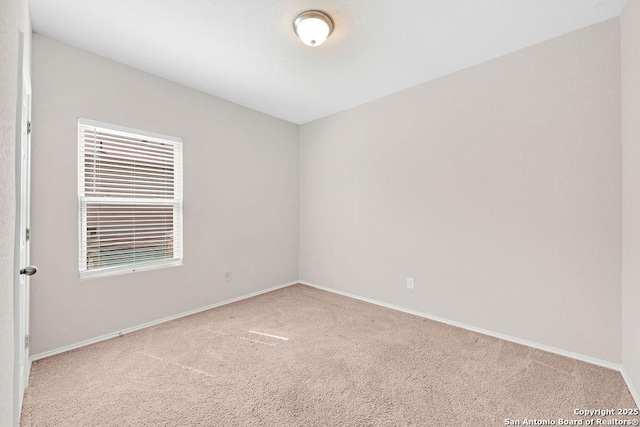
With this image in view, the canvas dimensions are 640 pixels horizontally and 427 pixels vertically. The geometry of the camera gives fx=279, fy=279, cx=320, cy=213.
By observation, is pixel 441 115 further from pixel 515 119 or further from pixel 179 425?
pixel 179 425

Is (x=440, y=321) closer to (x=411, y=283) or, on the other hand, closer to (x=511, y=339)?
(x=411, y=283)

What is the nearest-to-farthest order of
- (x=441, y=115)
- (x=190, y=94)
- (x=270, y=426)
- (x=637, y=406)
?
(x=270, y=426) < (x=637, y=406) < (x=441, y=115) < (x=190, y=94)

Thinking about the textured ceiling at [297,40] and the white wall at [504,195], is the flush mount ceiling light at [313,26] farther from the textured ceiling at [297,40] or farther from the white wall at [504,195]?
the white wall at [504,195]

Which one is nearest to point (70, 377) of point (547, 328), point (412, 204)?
point (412, 204)

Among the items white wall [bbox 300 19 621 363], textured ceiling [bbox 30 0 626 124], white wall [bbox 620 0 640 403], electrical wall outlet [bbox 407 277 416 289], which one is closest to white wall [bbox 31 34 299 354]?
textured ceiling [bbox 30 0 626 124]

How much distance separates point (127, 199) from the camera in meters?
2.74

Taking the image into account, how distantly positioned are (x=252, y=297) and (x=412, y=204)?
94.7 inches

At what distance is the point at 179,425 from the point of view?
1.56 m

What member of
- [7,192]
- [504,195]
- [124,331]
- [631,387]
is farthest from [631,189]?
[124,331]

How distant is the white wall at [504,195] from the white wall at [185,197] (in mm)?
1145

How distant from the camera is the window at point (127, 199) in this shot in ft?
8.26

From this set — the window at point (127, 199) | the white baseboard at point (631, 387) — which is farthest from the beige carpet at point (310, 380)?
the window at point (127, 199)

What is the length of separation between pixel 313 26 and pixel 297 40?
0.29 meters

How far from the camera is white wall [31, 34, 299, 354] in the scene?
2.28 metres
